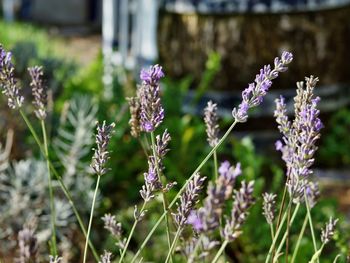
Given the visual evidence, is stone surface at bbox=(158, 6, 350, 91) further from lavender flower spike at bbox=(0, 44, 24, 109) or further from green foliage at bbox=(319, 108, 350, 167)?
lavender flower spike at bbox=(0, 44, 24, 109)

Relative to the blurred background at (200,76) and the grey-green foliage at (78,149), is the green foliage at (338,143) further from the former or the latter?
the grey-green foliage at (78,149)

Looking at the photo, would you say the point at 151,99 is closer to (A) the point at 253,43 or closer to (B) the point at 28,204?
(B) the point at 28,204

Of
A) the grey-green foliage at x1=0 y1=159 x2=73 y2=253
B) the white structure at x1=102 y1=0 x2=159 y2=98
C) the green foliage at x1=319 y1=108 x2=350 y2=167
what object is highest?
the white structure at x1=102 y1=0 x2=159 y2=98

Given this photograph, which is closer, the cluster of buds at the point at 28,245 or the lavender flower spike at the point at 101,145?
the cluster of buds at the point at 28,245

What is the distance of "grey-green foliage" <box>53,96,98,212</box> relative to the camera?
3436mm

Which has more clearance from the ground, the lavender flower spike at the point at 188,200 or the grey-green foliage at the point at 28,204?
the lavender flower spike at the point at 188,200

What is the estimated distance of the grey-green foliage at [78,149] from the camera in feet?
11.3

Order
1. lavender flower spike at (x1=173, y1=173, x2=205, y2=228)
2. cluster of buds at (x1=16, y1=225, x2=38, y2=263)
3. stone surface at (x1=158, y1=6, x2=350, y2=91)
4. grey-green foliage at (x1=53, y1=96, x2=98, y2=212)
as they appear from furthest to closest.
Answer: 1. stone surface at (x1=158, y1=6, x2=350, y2=91)
2. grey-green foliage at (x1=53, y1=96, x2=98, y2=212)
3. lavender flower spike at (x1=173, y1=173, x2=205, y2=228)
4. cluster of buds at (x1=16, y1=225, x2=38, y2=263)

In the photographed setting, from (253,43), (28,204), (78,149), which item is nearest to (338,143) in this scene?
(253,43)

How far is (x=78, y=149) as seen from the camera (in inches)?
137

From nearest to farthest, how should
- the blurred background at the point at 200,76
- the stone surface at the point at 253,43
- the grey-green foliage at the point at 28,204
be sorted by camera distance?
the grey-green foliage at the point at 28,204, the blurred background at the point at 200,76, the stone surface at the point at 253,43

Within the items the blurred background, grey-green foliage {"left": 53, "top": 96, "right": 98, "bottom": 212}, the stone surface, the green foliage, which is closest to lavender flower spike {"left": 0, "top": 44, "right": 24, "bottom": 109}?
grey-green foliage {"left": 53, "top": 96, "right": 98, "bottom": 212}

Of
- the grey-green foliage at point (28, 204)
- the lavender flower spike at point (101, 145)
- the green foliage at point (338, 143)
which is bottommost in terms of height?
the green foliage at point (338, 143)

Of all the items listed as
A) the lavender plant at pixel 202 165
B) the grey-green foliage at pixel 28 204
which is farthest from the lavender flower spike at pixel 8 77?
the grey-green foliage at pixel 28 204
